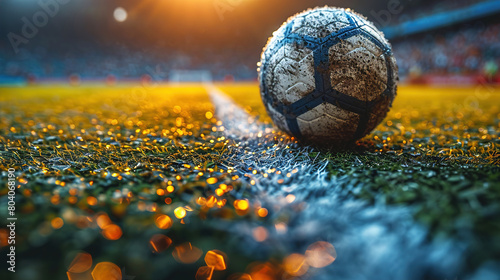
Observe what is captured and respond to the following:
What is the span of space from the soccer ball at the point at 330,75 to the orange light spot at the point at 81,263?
5.16ft

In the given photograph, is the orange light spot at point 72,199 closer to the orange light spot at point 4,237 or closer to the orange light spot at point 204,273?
the orange light spot at point 4,237

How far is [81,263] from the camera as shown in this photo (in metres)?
0.99

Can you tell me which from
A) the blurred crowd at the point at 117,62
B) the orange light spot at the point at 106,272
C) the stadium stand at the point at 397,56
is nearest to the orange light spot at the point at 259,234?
the orange light spot at the point at 106,272

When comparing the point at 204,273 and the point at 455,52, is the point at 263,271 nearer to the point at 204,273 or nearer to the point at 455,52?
the point at 204,273

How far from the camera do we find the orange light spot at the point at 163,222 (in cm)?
120

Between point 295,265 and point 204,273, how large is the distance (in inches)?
11.8

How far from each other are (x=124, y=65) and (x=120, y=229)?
34.3m

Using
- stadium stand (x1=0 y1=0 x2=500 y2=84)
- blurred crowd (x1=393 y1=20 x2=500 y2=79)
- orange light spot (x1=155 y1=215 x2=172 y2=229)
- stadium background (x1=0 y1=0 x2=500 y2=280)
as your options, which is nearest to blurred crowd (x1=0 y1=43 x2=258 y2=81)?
stadium stand (x1=0 y1=0 x2=500 y2=84)

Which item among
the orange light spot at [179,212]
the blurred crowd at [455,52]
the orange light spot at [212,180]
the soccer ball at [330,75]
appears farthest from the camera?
the blurred crowd at [455,52]

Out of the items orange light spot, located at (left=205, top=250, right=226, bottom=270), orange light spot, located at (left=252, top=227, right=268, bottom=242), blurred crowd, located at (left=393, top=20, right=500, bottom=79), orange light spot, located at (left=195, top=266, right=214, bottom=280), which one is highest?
blurred crowd, located at (left=393, top=20, right=500, bottom=79)

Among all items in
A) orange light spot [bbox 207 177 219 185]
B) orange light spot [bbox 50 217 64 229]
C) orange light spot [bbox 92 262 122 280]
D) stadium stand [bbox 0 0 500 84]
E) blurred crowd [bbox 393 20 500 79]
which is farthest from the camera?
stadium stand [bbox 0 0 500 84]

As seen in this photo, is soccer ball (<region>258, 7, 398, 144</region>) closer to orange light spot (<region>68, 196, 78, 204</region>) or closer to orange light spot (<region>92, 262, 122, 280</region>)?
orange light spot (<region>68, 196, 78, 204</region>)

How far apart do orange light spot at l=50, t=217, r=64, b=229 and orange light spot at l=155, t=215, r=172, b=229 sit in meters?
0.36

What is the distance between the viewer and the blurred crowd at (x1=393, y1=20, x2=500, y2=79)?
17812mm
